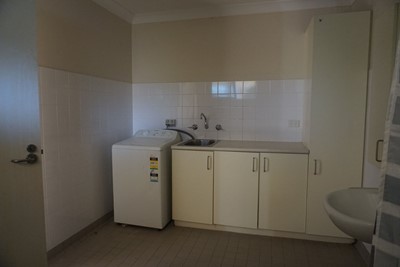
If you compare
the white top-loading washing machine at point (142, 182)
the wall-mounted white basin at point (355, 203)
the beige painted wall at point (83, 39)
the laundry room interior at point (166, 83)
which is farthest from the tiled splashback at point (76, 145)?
the wall-mounted white basin at point (355, 203)

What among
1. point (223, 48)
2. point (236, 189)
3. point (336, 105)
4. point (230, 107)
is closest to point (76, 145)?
point (236, 189)

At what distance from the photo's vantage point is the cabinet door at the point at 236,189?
2.59 meters

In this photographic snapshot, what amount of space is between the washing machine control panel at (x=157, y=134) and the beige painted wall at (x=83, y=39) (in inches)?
28.2

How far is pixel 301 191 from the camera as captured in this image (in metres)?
2.51

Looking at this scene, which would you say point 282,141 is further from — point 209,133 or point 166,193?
point 166,193

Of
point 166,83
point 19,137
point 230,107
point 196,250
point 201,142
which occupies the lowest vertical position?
point 196,250

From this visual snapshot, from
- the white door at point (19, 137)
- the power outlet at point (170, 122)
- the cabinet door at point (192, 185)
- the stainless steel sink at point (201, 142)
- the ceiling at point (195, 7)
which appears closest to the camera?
the white door at point (19, 137)

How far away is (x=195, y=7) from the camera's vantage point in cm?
306

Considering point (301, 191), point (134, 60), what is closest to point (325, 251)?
point (301, 191)

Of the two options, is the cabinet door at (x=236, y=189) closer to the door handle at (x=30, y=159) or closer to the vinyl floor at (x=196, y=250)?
the vinyl floor at (x=196, y=250)

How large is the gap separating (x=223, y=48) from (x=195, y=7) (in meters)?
0.57

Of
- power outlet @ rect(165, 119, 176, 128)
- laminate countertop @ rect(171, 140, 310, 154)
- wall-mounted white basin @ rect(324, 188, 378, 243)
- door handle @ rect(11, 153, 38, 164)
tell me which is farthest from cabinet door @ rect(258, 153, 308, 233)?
door handle @ rect(11, 153, 38, 164)

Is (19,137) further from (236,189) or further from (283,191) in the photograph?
(283,191)

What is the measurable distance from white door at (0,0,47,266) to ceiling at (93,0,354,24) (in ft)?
3.91
